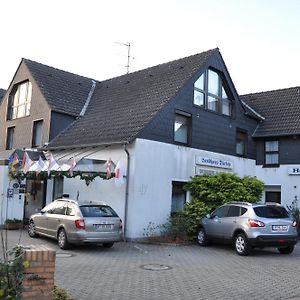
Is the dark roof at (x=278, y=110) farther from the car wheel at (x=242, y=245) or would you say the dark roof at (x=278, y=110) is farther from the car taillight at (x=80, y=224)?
the car taillight at (x=80, y=224)

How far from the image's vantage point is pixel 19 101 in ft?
84.9

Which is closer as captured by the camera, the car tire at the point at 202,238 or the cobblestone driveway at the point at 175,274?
the cobblestone driveway at the point at 175,274

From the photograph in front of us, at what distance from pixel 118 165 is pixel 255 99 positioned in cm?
1356

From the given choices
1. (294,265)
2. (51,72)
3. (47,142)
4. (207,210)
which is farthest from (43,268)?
(51,72)

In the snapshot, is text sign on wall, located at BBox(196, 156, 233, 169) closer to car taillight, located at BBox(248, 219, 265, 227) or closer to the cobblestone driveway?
the cobblestone driveway

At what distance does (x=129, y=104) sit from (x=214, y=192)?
5974mm

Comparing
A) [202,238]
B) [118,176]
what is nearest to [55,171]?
[118,176]

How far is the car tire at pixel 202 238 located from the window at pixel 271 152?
8864mm

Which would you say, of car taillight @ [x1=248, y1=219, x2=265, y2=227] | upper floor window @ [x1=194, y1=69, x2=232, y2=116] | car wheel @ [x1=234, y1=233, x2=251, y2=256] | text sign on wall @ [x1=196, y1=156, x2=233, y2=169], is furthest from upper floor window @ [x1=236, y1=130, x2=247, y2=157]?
car taillight @ [x1=248, y1=219, x2=265, y2=227]

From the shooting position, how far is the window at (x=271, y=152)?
23.3 m

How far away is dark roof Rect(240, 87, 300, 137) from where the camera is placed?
23.0 metres

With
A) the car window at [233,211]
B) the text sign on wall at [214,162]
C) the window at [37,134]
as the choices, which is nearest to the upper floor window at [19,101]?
the window at [37,134]

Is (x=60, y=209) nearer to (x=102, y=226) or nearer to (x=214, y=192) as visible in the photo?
(x=102, y=226)

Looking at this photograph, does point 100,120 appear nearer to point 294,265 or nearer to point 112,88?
point 112,88
